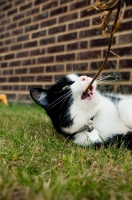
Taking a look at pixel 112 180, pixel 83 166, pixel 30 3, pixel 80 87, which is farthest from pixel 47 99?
pixel 30 3

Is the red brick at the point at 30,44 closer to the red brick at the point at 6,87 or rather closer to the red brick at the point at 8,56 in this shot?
the red brick at the point at 8,56

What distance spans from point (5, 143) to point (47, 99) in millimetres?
495

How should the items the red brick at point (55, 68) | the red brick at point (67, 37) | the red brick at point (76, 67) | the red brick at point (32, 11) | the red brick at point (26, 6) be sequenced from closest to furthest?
1. the red brick at point (76, 67)
2. the red brick at point (67, 37)
3. the red brick at point (55, 68)
4. the red brick at point (32, 11)
5. the red brick at point (26, 6)

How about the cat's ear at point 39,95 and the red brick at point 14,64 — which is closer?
the cat's ear at point 39,95

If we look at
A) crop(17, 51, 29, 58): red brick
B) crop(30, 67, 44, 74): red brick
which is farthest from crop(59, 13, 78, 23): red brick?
crop(17, 51, 29, 58): red brick

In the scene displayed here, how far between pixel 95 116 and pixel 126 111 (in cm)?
23

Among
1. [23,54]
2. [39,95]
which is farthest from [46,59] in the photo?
[39,95]

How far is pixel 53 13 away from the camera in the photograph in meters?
4.20

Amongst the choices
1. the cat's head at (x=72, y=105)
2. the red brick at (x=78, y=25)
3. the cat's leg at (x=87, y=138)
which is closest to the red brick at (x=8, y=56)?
the red brick at (x=78, y=25)

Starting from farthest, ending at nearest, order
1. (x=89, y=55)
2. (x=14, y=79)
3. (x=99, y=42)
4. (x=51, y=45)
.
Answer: (x=14, y=79) → (x=51, y=45) → (x=89, y=55) → (x=99, y=42)

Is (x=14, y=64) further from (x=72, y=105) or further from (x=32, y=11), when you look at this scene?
(x=72, y=105)

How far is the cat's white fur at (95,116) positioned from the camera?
1.81 m

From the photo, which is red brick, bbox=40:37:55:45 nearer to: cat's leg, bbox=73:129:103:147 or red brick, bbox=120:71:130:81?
red brick, bbox=120:71:130:81

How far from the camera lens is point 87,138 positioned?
5.86 ft
